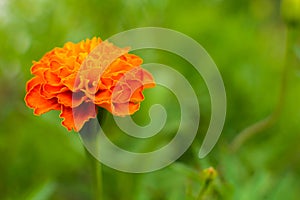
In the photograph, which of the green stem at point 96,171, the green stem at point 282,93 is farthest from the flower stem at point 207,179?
the green stem at point 282,93

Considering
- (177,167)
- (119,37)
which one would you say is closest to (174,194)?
(177,167)

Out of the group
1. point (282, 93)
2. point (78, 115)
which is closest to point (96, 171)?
point (78, 115)

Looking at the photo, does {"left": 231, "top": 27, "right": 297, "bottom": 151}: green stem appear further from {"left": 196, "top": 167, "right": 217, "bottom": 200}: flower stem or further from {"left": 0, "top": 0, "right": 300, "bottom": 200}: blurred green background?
{"left": 196, "top": 167, "right": 217, "bottom": 200}: flower stem

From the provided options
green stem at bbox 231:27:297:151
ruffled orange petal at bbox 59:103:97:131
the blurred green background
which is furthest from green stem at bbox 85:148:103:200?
green stem at bbox 231:27:297:151

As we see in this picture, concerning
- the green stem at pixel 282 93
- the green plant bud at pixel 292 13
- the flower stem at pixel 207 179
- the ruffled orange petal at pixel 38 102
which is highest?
the green plant bud at pixel 292 13

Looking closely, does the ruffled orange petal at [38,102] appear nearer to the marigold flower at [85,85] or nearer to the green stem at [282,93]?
the marigold flower at [85,85]

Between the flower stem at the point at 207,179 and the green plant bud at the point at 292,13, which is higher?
the green plant bud at the point at 292,13

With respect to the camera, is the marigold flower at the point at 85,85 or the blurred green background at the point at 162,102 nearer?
the marigold flower at the point at 85,85
